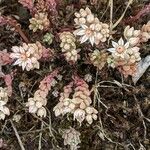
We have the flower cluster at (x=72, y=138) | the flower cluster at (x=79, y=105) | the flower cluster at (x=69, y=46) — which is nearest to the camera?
the flower cluster at (x=79, y=105)

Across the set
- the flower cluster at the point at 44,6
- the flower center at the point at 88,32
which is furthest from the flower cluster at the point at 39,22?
the flower center at the point at 88,32

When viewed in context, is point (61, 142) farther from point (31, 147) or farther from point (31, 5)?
point (31, 5)

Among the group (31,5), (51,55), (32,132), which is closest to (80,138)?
(32,132)

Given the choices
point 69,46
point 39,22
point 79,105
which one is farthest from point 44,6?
point 79,105

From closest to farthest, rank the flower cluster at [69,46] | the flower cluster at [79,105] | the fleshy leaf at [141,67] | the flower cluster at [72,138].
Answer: the flower cluster at [79,105]
the flower cluster at [69,46]
the flower cluster at [72,138]
the fleshy leaf at [141,67]

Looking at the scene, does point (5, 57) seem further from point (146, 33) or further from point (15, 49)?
point (146, 33)

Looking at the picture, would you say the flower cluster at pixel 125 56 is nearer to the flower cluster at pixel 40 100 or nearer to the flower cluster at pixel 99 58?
the flower cluster at pixel 99 58
